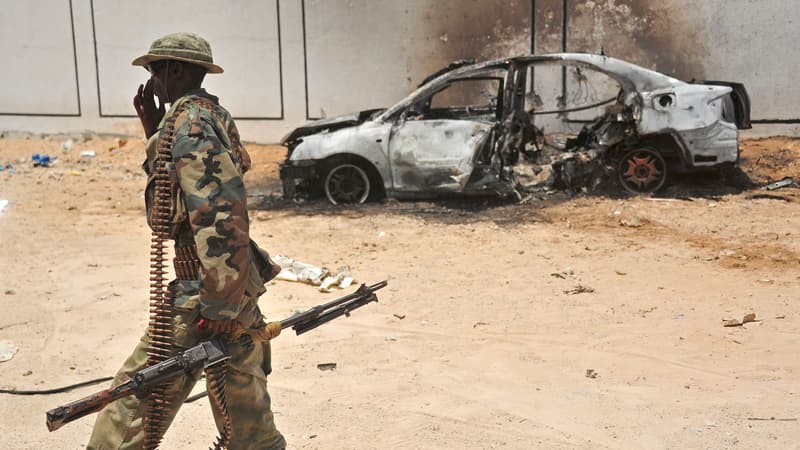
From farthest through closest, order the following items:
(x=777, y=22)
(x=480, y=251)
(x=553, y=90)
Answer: (x=553, y=90), (x=777, y=22), (x=480, y=251)

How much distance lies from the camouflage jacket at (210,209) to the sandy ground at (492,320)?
1.49 m

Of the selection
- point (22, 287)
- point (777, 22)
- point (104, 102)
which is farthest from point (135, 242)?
point (777, 22)

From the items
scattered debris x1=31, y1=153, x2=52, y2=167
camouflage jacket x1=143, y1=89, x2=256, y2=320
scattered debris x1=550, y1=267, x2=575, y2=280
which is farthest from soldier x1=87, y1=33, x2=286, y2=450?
scattered debris x1=31, y1=153, x2=52, y2=167

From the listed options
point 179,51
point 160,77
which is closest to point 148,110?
point 160,77

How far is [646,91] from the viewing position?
29.7ft

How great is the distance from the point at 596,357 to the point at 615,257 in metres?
2.32

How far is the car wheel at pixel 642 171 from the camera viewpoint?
30.6ft

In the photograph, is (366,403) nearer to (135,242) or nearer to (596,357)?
(596,357)

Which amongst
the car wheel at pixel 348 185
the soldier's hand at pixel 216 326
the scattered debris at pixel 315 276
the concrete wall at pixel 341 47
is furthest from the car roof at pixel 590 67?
the soldier's hand at pixel 216 326

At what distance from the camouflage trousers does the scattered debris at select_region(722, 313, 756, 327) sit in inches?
137

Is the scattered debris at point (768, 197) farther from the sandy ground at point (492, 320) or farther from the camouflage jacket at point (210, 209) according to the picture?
the camouflage jacket at point (210, 209)

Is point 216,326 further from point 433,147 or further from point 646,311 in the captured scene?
point 433,147

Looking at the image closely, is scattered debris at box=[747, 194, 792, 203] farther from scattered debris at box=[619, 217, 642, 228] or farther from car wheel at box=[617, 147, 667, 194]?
scattered debris at box=[619, 217, 642, 228]

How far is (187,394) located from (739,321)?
151 inches
